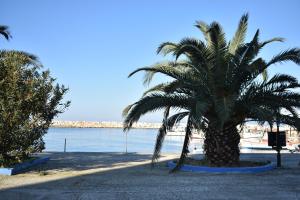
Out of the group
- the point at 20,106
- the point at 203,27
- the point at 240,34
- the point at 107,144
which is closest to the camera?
the point at 20,106

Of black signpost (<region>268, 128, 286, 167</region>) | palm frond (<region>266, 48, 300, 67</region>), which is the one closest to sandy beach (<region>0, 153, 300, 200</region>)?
black signpost (<region>268, 128, 286, 167</region>)

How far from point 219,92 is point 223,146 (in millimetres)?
1856

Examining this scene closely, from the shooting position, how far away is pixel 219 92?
13.7 m

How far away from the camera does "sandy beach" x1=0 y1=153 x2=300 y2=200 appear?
9.02m

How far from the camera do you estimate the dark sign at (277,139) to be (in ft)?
49.9

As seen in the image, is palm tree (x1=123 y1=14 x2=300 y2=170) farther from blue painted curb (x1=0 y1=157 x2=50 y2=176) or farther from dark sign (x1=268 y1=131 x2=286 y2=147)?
blue painted curb (x1=0 y1=157 x2=50 y2=176)

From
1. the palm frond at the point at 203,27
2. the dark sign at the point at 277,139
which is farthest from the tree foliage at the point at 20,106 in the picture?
the dark sign at the point at 277,139

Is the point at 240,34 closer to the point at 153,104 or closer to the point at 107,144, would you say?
the point at 153,104

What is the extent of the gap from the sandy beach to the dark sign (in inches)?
57.6

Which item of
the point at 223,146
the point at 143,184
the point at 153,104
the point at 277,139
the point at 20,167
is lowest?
the point at 143,184

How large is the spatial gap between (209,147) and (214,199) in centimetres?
579

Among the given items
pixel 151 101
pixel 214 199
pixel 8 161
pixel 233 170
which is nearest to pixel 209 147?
pixel 233 170

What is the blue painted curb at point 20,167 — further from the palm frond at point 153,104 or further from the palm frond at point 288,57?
the palm frond at point 288,57

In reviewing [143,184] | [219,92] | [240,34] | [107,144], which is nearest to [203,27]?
[240,34]
